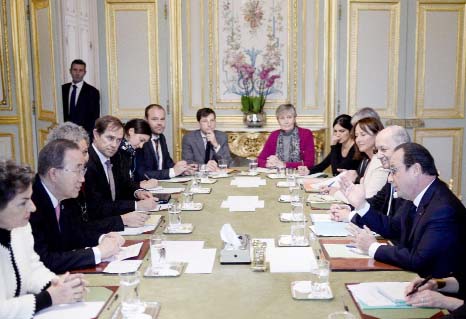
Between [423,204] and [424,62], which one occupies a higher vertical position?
[424,62]

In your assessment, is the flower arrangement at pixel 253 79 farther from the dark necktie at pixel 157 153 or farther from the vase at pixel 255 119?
the dark necktie at pixel 157 153

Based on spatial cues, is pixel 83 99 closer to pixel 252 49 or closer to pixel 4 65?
pixel 4 65

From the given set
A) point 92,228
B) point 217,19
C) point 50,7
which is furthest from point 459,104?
point 92,228

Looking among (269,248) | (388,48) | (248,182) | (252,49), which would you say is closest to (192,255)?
(269,248)

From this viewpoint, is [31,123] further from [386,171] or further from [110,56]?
[386,171]

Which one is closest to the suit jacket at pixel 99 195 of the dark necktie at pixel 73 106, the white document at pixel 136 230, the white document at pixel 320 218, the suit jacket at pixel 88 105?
the white document at pixel 136 230

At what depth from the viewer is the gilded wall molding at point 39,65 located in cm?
585

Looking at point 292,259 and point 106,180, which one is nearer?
point 292,259

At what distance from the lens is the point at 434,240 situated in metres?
2.34

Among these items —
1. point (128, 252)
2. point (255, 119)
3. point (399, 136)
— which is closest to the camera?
point (128, 252)

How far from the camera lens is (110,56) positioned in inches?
263

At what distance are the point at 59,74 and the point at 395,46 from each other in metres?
3.75

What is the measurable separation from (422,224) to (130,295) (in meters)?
1.27

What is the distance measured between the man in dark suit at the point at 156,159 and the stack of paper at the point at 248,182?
0.47 meters
